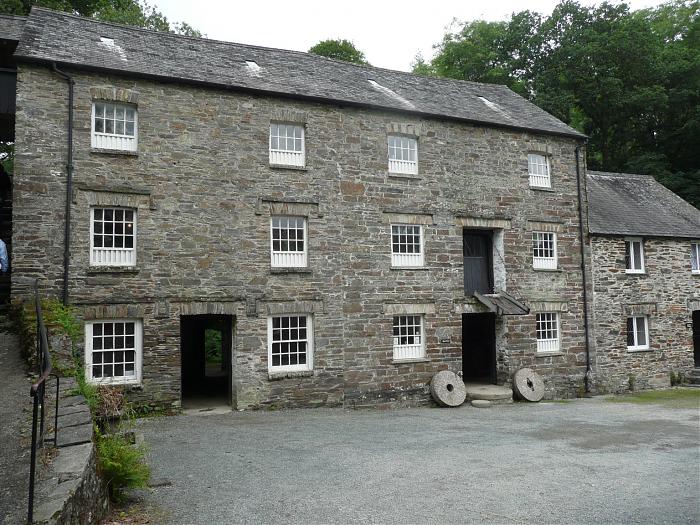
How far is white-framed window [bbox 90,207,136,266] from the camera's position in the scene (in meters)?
13.0

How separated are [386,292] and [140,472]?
1015cm

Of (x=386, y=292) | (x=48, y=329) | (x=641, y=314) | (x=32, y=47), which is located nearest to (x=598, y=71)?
(x=641, y=314)

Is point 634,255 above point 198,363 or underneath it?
above

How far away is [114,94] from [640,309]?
18964 mm

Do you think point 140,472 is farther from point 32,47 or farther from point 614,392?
point 614,392

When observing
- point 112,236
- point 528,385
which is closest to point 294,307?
point 112,236

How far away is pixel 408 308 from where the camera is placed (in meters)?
16.3

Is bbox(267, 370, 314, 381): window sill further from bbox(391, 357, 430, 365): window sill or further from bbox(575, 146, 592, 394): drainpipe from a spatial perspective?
bbox(575, 146, 592, 394): drainpipe

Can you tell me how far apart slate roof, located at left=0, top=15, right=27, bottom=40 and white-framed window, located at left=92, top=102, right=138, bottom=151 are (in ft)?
11.6

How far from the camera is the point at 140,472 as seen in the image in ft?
22.1

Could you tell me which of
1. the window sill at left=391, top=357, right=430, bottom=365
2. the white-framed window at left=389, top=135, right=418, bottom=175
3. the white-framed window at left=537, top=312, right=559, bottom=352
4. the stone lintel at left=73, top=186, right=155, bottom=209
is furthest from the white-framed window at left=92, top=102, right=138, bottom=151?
the white-framed window at left=537, top=312, right=559, bottom=352

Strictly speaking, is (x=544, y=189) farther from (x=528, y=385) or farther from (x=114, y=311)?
(x=114, y=311)

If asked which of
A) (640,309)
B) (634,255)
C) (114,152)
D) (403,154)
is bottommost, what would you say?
(640,309)

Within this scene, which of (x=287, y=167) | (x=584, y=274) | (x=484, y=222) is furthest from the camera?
(x=584, y=274)
